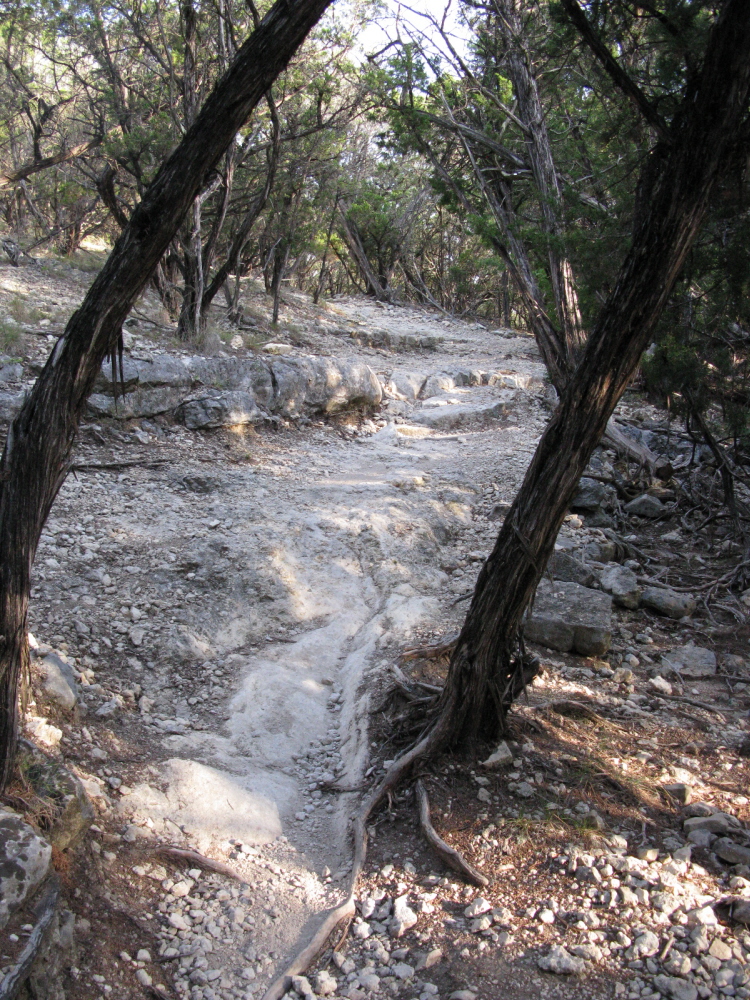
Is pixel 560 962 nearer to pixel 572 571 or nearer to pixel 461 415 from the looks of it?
pixel 572 571

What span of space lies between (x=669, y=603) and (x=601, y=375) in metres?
2.96

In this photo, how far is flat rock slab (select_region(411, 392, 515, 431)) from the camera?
9.73 m


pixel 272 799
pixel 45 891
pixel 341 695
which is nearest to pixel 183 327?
pixel 341 695

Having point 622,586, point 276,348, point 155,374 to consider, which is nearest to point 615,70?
point 622,586

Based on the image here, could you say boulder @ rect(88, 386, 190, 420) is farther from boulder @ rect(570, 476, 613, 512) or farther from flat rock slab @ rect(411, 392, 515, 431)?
boulder @ rect(570, 476, 613, 512)

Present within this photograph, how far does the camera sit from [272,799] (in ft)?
11.3

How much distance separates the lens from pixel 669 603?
5.29 metres

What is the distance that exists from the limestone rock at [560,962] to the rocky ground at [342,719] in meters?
0.01

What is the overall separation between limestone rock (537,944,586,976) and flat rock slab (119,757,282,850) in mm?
1287

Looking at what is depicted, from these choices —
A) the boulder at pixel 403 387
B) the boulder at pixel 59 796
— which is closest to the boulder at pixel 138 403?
the boulder at pixel 403 387

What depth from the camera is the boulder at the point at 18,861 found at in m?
2.20

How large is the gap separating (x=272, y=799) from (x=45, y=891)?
49.5 inches

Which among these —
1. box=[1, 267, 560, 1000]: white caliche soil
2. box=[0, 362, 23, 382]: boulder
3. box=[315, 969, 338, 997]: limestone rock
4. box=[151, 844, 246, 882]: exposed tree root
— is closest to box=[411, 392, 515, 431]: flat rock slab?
box=[1, 267, 560, 1000]: white caliche soil

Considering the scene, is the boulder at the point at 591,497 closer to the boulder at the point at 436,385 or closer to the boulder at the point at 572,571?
the boulder at the point at 572,571
